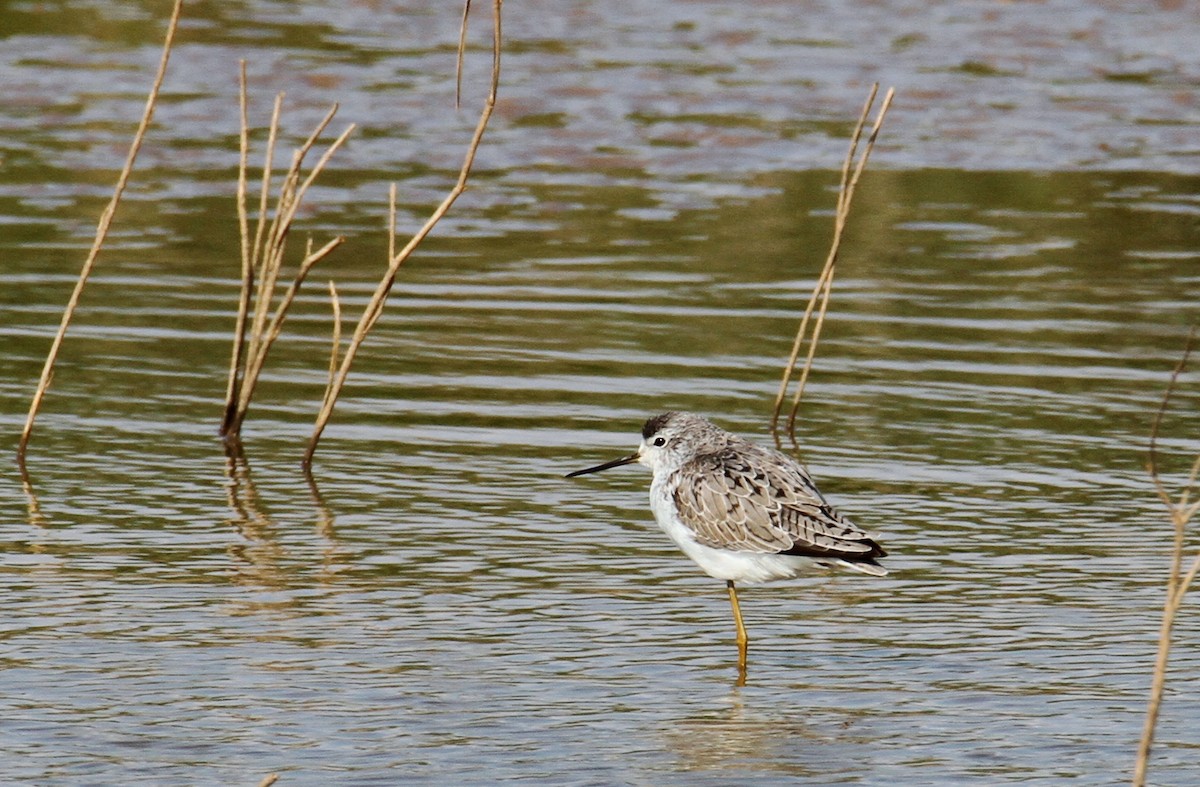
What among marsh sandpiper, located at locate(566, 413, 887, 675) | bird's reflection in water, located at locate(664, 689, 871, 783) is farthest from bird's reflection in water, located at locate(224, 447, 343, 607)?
bird's reflection in water, located at locate(664, 689, 871, 783)

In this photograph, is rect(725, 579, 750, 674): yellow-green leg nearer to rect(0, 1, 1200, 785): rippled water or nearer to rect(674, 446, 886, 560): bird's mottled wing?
rect(0, 1, 1200, 785): rippled water

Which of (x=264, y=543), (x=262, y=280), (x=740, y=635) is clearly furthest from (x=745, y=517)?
(x=262, y=280)

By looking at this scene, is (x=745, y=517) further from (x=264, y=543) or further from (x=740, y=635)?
(x=264, y=543)

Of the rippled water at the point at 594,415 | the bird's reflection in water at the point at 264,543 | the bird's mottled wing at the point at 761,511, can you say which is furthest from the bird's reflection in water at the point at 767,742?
the bird's reflection in water at the point at 264,543

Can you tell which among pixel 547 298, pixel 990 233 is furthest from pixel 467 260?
pixel 990 233

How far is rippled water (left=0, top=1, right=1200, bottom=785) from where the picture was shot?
7.32 m

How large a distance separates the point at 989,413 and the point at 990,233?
185 inches

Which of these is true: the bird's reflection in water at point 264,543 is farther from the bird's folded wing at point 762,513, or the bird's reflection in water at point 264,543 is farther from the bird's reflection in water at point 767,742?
the bird's reflection in water at point 767,742

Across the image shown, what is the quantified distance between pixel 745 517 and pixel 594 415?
3.55 m

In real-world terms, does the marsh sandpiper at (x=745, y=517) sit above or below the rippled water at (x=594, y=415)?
above

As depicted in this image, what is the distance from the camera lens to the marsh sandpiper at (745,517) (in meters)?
7.84

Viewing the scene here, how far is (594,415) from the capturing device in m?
11.5

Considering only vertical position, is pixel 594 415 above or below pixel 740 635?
below

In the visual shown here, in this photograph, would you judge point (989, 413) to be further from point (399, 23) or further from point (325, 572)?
point (399, 23)
